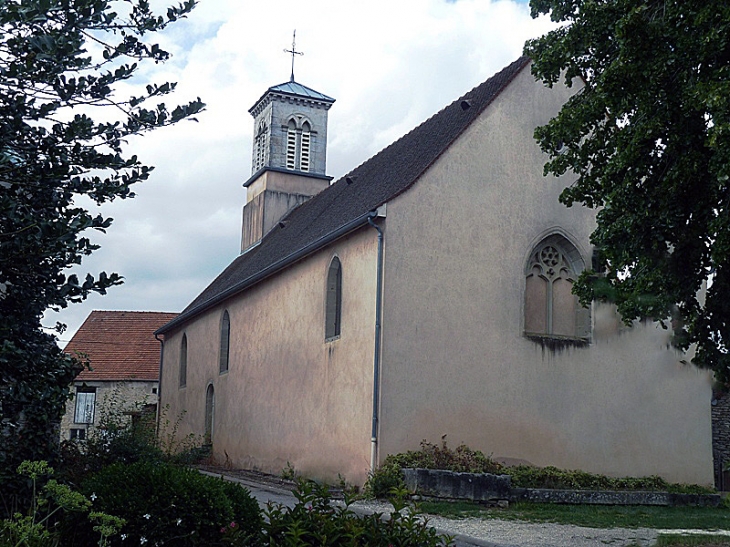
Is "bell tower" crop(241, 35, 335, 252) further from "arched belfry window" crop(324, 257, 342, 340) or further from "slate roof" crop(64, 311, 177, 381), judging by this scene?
"arched belfry window" crop(324, 257, 342, 340)

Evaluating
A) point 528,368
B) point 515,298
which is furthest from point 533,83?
point 528,368

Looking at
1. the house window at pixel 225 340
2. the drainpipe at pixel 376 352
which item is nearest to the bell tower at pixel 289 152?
the house window at pixel 225 340

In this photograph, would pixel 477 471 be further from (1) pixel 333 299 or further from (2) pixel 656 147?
(2) pixel 656 147

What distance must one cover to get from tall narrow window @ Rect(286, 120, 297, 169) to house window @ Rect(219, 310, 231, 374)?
7.24m

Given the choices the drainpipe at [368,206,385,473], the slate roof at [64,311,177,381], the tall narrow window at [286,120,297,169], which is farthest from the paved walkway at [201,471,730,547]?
the slate roof at [64,311,177,381]

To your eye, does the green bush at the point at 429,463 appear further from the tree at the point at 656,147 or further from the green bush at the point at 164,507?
the green bush at the point at 164,507

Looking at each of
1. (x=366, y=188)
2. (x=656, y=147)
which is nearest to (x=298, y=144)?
(x=366, y=188)

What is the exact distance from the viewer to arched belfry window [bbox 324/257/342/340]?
19337mm

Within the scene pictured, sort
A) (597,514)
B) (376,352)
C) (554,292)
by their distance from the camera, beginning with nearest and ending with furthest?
(597,514)
(376,352)
(554,292)

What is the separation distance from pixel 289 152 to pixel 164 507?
26.0m

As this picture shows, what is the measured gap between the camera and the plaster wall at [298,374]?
57.3 ft

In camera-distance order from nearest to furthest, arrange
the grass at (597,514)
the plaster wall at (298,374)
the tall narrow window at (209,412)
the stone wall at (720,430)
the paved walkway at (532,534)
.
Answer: the paved walkway at (532,534)
the grass at (597,514)
the plaster wall at (298,374)
the stone wall at (720,430)
the tall narrow window at (209,412)

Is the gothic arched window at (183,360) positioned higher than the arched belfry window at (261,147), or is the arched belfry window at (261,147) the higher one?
the arched belfry window at (261,147)

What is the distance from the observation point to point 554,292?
18.8 meters
